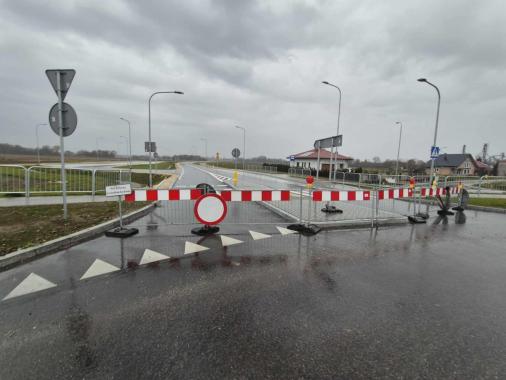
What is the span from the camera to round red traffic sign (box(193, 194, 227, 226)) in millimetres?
6359

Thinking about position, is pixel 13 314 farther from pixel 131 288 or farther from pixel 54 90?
pixel 54 90

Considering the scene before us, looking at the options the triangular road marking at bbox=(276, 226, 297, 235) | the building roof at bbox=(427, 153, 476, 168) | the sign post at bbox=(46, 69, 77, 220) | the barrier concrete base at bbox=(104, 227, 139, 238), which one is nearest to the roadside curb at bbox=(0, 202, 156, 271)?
the barrier concrete base at bbox=(104, 227, 139, 238)

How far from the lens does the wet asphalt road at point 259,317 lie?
2.29 meters

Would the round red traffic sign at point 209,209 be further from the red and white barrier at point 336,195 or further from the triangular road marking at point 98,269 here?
the red and white barrier at point 336,195

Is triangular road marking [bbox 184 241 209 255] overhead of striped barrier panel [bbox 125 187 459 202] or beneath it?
beneath

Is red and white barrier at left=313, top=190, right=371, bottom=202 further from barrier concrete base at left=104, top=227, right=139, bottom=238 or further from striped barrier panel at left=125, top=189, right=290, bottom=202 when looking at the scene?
barrier concrete base at left=104, top=227, right=139, bottom=238

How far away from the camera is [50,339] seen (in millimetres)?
2584

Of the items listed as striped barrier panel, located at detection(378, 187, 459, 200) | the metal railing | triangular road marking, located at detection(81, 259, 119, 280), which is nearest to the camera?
triangular road marking, located at detection(81, 259, 119, 280)

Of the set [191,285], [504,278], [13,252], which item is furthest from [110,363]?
[504,278]

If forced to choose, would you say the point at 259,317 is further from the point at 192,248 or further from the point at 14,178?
the point at 14,178

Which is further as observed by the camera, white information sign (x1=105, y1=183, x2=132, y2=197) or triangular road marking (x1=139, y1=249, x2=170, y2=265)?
white information sign (x1=105, y1=183, x2=132, y2=197)

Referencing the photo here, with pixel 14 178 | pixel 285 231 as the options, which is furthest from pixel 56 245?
pixel 14 178

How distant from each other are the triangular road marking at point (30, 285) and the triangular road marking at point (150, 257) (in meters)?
1.34

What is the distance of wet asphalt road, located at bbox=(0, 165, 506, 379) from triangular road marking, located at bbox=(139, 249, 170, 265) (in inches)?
5.3
